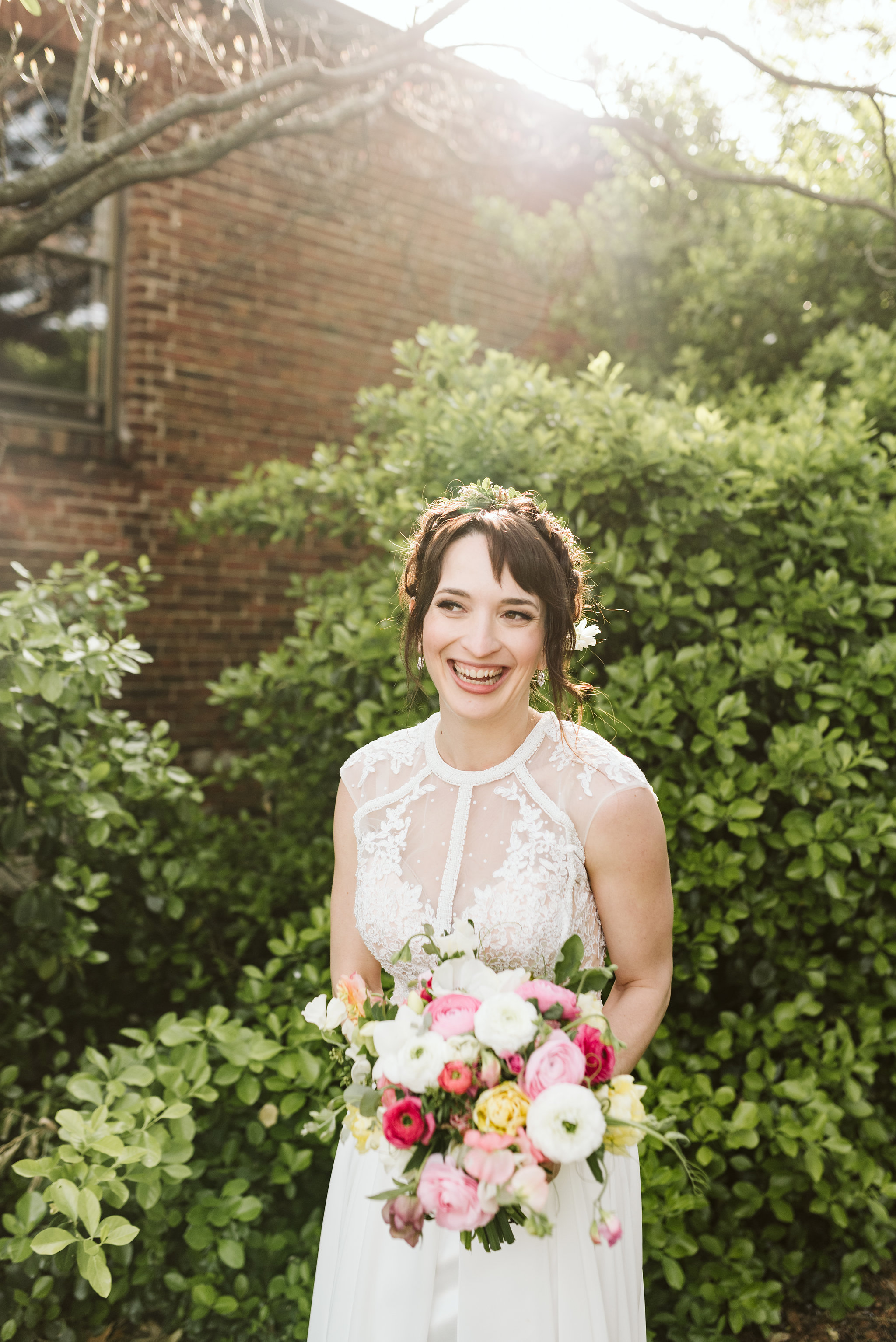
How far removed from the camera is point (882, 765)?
2580 mm

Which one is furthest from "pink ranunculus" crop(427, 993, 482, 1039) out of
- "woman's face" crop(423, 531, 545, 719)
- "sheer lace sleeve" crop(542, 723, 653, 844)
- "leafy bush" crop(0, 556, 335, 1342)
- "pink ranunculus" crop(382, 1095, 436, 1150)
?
"leafy bush" crop(0, 556, 335, 1342)

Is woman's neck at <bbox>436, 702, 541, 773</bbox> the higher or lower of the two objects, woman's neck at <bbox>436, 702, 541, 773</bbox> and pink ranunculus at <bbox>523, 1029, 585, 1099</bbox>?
the higher

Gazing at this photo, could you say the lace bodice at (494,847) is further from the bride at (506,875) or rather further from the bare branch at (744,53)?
the bare branch at (744,53)

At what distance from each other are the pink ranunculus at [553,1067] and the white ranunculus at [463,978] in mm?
150

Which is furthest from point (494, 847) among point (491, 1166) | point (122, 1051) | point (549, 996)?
point (122, 1051)

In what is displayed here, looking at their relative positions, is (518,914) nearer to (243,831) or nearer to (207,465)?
(243,831)

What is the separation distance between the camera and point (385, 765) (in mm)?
1945

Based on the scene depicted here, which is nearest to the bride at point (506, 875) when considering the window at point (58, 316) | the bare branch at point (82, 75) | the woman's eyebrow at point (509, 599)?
the woman's eyebrow at point (509, 599)

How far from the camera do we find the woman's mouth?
5.70ft

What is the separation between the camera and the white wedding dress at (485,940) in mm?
1538

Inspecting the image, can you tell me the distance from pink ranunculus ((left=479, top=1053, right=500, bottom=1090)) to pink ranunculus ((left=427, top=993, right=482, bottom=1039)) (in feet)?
0.16

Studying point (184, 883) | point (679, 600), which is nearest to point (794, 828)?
point (679, 600)

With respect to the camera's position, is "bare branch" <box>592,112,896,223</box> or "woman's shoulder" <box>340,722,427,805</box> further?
"bare branch" <box>592,112,896,223</box>

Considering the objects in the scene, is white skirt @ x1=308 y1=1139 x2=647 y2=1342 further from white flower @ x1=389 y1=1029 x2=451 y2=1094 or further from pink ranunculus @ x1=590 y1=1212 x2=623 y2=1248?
white flower @ x1=389 y1=1029 x2=451 y2=1094
